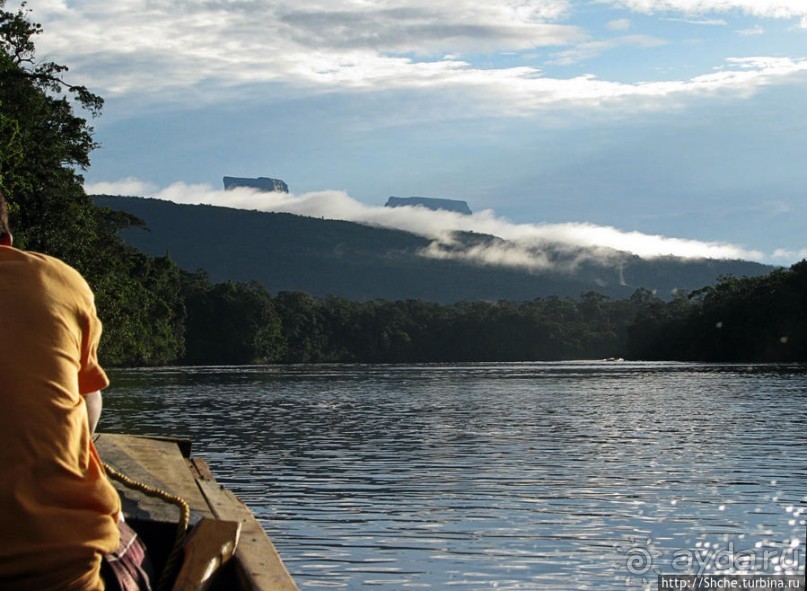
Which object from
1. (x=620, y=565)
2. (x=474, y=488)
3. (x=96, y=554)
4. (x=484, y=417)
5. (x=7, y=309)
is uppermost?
(x=7, y=309)

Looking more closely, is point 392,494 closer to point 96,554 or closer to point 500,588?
point 500,588

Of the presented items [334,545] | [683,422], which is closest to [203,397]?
[683,422]

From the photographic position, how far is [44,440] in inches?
165

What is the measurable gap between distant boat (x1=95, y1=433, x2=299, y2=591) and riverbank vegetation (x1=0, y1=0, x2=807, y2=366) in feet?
102

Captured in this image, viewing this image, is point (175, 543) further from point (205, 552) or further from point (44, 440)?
point (44, 440)

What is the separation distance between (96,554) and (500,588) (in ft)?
23.4

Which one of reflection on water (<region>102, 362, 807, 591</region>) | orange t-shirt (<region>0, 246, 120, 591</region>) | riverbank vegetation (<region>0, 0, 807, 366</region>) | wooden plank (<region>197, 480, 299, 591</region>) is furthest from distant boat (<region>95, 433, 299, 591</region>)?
riverbank vegetation (<region>0, 0, 807, 366</region>)

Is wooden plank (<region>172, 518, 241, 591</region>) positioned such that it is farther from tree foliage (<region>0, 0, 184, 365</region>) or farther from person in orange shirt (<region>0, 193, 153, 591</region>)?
tree foliage (<region>0, 0, 184, 365</region>)

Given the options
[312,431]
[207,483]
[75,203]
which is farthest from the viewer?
[75,203]

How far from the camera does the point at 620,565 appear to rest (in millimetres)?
11969

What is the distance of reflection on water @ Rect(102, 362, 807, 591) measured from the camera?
1206 centimetres

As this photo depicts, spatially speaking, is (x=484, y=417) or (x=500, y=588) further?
(x=484, y=417)

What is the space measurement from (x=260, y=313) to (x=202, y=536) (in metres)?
151

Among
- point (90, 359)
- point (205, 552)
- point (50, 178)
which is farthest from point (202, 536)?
point (50, 178)
